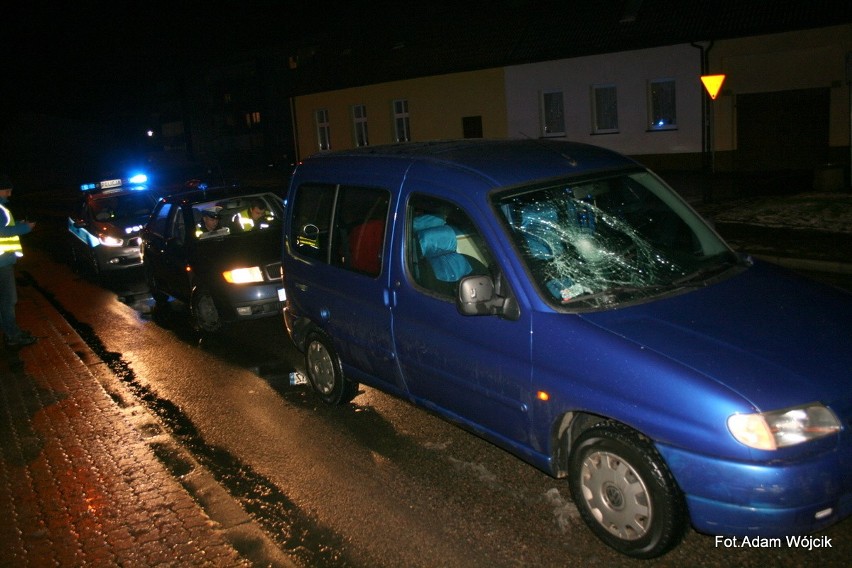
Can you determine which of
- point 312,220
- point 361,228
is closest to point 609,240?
point 361,228

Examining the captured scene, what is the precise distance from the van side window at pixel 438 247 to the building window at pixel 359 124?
32572mm

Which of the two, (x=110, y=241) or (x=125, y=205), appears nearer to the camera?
(x=110, y=241)

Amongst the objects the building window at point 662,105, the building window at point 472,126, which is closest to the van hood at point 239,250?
the building window at point 662,105

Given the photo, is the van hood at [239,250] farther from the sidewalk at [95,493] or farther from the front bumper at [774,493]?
the front bumper at [774,493]

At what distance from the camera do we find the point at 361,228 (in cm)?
595

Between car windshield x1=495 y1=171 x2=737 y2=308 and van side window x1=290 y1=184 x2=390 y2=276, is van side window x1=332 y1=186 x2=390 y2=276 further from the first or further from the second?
car windshield x1=495 y1=171 x2=737 y2=308

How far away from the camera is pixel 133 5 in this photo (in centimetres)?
5891

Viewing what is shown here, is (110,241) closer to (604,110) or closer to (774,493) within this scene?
(774,493)

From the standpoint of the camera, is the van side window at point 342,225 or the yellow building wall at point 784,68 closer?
the van side window at point 342,225

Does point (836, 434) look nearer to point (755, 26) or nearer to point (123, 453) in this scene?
point (123, 453)

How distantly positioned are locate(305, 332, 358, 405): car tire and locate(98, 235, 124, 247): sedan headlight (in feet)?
30.0

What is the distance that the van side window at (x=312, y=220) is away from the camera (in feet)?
21.0

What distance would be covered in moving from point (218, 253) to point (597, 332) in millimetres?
6574

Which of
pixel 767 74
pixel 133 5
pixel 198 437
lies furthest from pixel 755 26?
pixel 133 5
